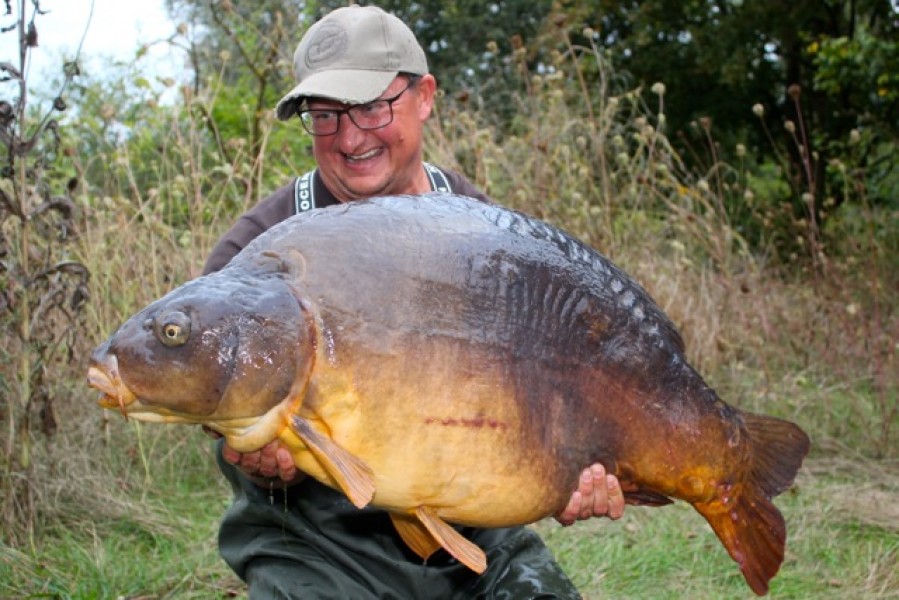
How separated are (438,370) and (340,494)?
709 millimetres

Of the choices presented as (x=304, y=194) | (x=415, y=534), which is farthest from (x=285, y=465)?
(x=304, y=194)

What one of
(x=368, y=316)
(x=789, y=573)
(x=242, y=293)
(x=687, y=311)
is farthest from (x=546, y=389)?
(x=687, y=311)

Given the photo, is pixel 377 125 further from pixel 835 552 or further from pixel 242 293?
pixel 835 552

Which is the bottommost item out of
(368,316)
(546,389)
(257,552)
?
(257,552)

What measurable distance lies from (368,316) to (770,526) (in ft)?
2.88

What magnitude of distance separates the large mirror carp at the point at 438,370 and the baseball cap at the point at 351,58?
60 centimetres

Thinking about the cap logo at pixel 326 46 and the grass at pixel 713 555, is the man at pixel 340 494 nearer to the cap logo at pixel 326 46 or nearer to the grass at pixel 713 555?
the cap logo at pixel 326 46

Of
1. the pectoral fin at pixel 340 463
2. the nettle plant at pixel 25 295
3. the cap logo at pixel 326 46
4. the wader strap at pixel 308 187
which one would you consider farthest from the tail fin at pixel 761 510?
the nettle plant at pixel 25 295

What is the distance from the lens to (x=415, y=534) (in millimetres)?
1968

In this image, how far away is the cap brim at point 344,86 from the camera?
229cm

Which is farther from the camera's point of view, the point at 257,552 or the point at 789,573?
the point at 789,573

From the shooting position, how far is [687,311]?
16.1 feet

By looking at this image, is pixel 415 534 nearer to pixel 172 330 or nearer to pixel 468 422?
pixel 468 422

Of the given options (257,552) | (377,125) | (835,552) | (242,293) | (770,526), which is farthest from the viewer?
(835,552)
